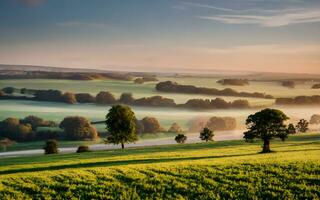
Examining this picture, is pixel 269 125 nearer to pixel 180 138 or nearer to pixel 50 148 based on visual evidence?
pixel 50 148

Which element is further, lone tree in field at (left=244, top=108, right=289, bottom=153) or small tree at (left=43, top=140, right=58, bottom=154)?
small tree at (left=43, top=140, right=58, bottom=154)

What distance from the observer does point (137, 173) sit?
1331 inches

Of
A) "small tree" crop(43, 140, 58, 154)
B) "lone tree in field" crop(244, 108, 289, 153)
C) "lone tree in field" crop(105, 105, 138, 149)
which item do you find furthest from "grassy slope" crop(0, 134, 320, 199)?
"small tree" crop(43, 140, 58, 154)

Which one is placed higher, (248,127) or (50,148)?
(248,127)

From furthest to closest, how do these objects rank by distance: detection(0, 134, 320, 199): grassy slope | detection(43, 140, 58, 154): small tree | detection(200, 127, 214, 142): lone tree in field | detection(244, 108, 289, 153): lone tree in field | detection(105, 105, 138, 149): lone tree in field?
1. detection(200, 127, 214, 142): lone tree in field
2. detection(43, 140, 58, 154): small tree
3. detection(105, 105, 138, 149): lone tree in field
4. detection(244, 108, 289, 153): lone tree in field
5. detection(0, 134, 320, 199): grassy slope

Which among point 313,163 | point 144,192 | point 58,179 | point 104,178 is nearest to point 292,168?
point 313,163

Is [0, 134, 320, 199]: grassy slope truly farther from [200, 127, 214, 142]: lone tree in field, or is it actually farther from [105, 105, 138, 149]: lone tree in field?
[200, 127, 214, 142]: lone tree in field

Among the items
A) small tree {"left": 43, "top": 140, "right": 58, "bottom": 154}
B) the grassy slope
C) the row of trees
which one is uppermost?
the row of trees

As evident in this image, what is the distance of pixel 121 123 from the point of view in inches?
4429

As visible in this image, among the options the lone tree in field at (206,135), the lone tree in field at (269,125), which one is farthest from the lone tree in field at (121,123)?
the lone tree in field at (206,135)

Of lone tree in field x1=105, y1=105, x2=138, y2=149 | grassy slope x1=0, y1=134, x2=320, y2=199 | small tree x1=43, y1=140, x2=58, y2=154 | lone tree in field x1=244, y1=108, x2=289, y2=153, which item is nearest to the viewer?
grassy slope x1=0, y1=134, x2=320, y2=199

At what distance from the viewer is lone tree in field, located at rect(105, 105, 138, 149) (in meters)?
112

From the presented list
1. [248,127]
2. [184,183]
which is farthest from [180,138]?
[184,183]

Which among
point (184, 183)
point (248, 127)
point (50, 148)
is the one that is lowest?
point (50, 148)
